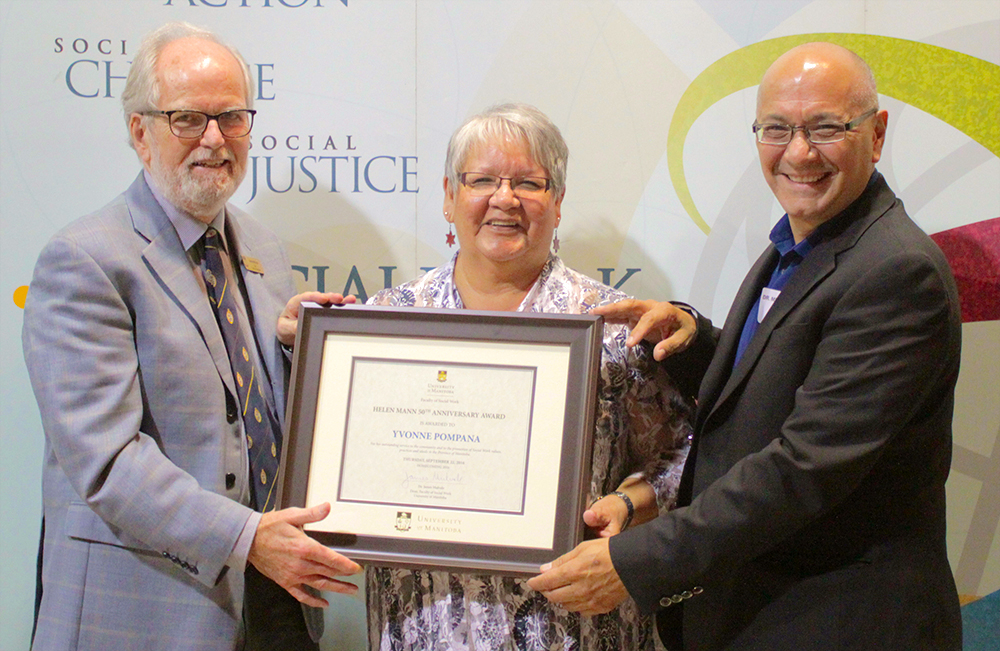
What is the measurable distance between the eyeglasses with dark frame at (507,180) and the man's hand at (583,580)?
2.67 ft

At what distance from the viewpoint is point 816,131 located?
1.71 metres

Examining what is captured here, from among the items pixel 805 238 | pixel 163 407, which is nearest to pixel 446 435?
pixel 163 407

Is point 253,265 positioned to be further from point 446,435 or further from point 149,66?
point 446,435

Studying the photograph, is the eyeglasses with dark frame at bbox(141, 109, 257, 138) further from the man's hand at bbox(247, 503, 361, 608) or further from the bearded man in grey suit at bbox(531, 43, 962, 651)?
the bearded man in grey suit at bbox(531, 43, 962, 651)

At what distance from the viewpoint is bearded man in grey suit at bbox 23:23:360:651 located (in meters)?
1.74

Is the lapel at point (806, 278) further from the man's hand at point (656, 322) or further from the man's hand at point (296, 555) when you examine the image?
the man's hand at point (296, 555)

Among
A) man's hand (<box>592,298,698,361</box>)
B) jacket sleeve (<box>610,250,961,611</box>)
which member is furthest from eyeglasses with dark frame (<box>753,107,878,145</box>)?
man's hand (<box>592,298,698,361</box>)

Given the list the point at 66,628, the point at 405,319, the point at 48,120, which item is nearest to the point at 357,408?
the point at 405,319

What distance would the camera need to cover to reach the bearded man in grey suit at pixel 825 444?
1.52m

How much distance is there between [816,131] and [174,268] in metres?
1.49

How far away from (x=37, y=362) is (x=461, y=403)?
0.95m

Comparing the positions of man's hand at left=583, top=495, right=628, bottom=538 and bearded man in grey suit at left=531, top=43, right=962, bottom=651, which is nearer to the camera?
bearded man in grey suit at left=531, top=43, right=962, bottom=651

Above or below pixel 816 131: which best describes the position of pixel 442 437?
below

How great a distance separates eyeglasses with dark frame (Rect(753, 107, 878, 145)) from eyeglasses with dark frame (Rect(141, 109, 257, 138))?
4.14ft
